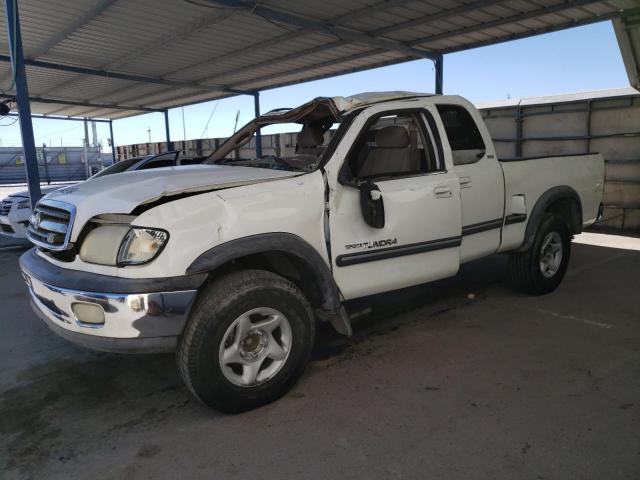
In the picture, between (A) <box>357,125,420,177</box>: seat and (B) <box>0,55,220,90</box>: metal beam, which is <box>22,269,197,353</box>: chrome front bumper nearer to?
(A) <box>357,125,420,177</box>: seat

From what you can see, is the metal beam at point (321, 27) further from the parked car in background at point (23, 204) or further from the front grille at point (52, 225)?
the front grille at point (52, 225)

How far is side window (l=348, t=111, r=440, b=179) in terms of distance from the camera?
3.66 m

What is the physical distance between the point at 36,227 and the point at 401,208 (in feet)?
8.38

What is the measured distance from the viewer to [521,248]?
15.8 feet

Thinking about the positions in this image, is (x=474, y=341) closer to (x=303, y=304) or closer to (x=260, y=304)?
(x=303, y=304)

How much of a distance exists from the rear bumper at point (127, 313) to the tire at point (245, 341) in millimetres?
127

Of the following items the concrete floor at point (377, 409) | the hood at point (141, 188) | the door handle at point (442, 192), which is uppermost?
the hood at point (141, 188)

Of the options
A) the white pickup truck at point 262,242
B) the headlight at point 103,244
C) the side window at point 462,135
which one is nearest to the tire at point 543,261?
the white pickup truck at point 262,242

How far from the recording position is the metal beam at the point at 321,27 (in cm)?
745

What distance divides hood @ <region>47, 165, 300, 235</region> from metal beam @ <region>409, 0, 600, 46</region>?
6735 millimetres

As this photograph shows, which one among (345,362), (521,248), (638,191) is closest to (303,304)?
(345,362)

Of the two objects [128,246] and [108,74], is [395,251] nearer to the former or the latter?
[128,246]

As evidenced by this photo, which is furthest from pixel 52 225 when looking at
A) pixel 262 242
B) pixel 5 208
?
pixel 5 208

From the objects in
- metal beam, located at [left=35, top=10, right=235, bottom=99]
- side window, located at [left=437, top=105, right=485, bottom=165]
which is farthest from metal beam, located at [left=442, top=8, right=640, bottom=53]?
metal beam, located at [left=35, top=10, right=235, bottom=99]
